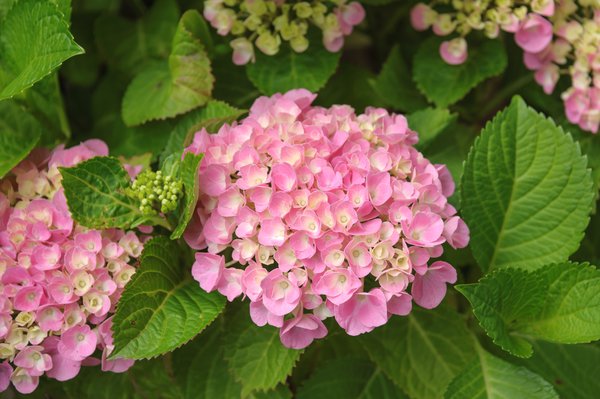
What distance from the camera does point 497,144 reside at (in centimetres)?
101

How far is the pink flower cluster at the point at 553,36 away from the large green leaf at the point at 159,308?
1.94 ft

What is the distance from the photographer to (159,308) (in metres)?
0.89

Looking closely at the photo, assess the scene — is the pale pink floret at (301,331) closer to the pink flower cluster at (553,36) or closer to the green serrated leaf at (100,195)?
the green serrated leaf at (100,195)

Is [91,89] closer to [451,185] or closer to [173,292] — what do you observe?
[173,292]

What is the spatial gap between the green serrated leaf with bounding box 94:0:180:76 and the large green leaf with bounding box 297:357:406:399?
0.61 m

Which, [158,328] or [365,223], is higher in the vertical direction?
[365,223]

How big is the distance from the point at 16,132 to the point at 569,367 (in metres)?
0.93

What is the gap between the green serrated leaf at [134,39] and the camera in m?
1.27

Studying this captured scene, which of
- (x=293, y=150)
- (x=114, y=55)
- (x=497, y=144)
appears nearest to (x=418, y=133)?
(x=497, y=144)

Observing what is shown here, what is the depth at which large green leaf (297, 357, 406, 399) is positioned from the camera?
3.60ft

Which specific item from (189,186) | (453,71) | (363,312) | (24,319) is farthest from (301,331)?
(453,71)

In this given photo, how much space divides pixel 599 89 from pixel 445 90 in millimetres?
237

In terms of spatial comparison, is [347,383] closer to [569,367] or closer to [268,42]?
[569,367]

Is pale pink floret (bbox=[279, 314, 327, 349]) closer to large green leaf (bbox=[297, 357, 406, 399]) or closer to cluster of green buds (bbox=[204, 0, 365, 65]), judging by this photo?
large green leaf (bbox=[297, 357, 406, 399])
